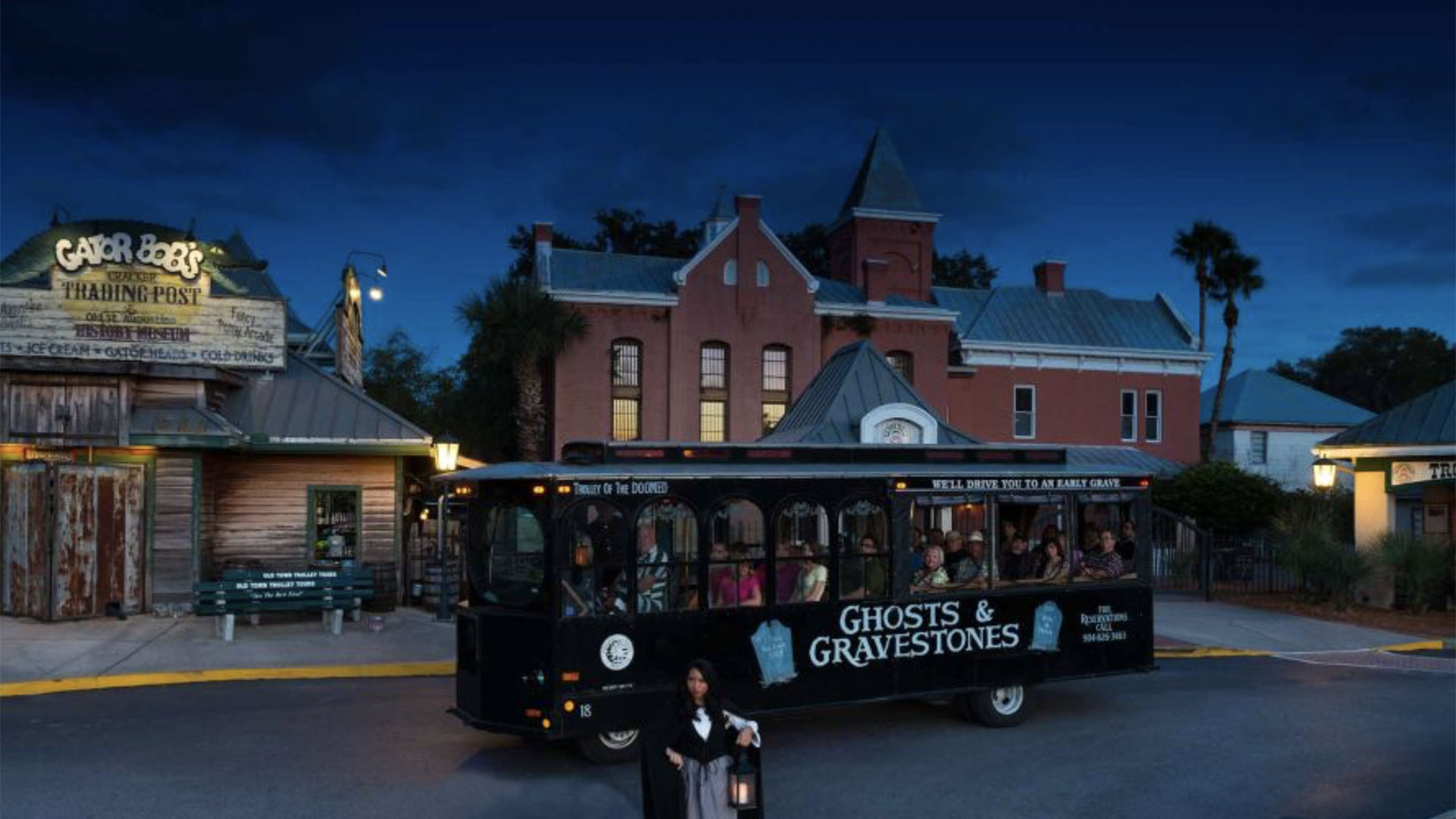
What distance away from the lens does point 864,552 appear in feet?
36.4

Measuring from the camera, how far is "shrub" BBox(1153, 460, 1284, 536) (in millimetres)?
33281

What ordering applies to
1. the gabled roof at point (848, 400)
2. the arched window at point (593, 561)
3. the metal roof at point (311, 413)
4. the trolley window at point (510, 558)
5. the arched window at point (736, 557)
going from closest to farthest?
the arched window at point (593, 561) < the trolley window at point (510, 558) < the arched window at point (736, 557) < the metal roof at point (311, 413) < the gabled roof at point (848, 400)

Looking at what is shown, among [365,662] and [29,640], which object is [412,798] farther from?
[29,640]

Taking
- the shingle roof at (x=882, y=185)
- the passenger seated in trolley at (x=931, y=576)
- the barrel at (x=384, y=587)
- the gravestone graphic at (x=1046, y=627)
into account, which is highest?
the shingle roof at (x=882, y=185)

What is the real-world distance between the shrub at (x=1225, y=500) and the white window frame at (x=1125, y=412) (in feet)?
29.9

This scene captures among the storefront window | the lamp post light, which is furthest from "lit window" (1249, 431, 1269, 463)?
the storefront window

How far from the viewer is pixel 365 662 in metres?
15.3

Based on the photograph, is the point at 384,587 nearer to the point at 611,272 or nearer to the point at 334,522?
the point at 334,522

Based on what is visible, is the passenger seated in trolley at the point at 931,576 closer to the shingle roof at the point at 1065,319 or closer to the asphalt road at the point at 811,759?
the asphalt road at the point at 811,759

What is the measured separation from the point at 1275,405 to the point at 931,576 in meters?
44.8

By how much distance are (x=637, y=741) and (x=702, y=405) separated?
95.4 ft

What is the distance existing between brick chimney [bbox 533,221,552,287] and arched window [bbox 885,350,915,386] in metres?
11.5

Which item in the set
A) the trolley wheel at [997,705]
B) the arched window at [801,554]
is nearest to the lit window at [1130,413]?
→ the trolley wheel at [997,705]

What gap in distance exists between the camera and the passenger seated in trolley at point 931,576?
447 inches
